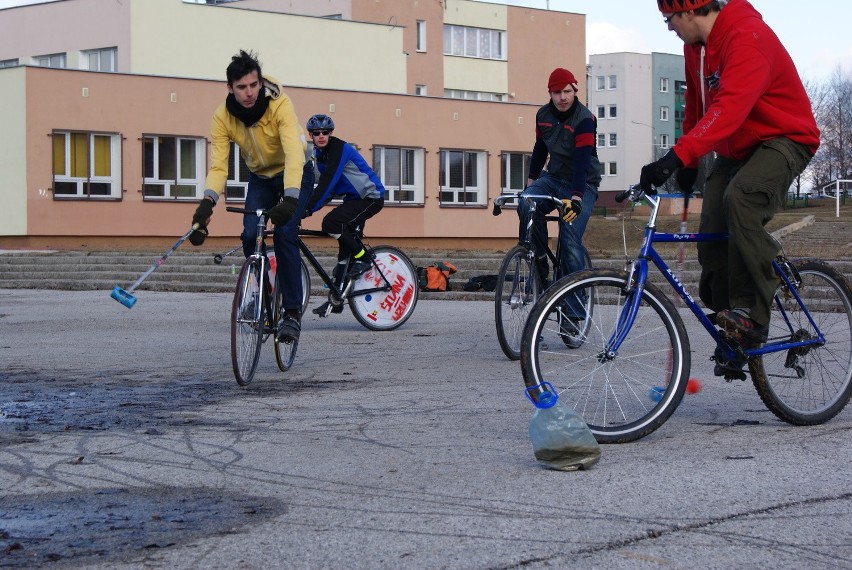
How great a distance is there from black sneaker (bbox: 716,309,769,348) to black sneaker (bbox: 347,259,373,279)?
6.82m

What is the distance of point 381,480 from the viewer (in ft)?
16.4

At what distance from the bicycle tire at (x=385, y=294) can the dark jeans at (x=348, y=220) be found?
1.21 feet

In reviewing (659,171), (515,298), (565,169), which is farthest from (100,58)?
(659,171)

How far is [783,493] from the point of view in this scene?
469cm

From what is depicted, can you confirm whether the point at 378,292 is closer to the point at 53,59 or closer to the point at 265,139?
the point at 265,139

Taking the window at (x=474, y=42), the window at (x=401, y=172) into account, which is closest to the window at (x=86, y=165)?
the window at (x=401, y=172)

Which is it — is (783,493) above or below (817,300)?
below

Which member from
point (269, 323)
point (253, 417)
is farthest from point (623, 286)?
point (269, 323)

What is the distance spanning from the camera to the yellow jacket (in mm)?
8367

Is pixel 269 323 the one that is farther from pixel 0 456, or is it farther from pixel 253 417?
pixel 0 456

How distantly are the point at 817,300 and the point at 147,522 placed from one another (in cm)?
353

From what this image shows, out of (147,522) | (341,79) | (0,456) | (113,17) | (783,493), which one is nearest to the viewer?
(147,522)

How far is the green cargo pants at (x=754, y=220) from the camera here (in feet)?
19.5

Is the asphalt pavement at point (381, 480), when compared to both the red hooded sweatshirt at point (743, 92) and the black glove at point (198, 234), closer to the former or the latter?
the black glove at point (198, 234)
